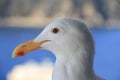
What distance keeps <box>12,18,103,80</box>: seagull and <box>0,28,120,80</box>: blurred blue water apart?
2.41 feet

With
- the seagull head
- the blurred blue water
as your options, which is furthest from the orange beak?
the blurred blue water

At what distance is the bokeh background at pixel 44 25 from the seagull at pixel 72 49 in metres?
0.73

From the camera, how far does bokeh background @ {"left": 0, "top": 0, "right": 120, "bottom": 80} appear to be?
122 cm

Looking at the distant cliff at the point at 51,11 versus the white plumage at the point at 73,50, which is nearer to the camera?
the white plumage at the point at 73,50

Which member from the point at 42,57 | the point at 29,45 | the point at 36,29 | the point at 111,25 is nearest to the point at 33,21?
the point at 36,29

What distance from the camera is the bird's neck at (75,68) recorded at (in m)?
0.46

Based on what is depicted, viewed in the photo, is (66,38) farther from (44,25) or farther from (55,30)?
(44,25)

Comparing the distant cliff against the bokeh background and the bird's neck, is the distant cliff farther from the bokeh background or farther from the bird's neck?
the bird's neck

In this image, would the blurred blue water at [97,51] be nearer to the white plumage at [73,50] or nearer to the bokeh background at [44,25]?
the bokeh background at [44,25]

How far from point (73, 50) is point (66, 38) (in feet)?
0.08

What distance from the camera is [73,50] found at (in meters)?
0.46

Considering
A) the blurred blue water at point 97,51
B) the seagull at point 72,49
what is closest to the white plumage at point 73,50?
the seagull at point 72,49

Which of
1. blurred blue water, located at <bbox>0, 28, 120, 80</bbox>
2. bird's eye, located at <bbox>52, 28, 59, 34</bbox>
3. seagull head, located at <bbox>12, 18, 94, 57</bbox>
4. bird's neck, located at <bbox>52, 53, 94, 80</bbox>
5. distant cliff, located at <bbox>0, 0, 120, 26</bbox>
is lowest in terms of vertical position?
bird's neck, located at <bbox>52, 53, 94, 80</bbox>

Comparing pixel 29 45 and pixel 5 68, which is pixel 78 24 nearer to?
pixel 29 45
